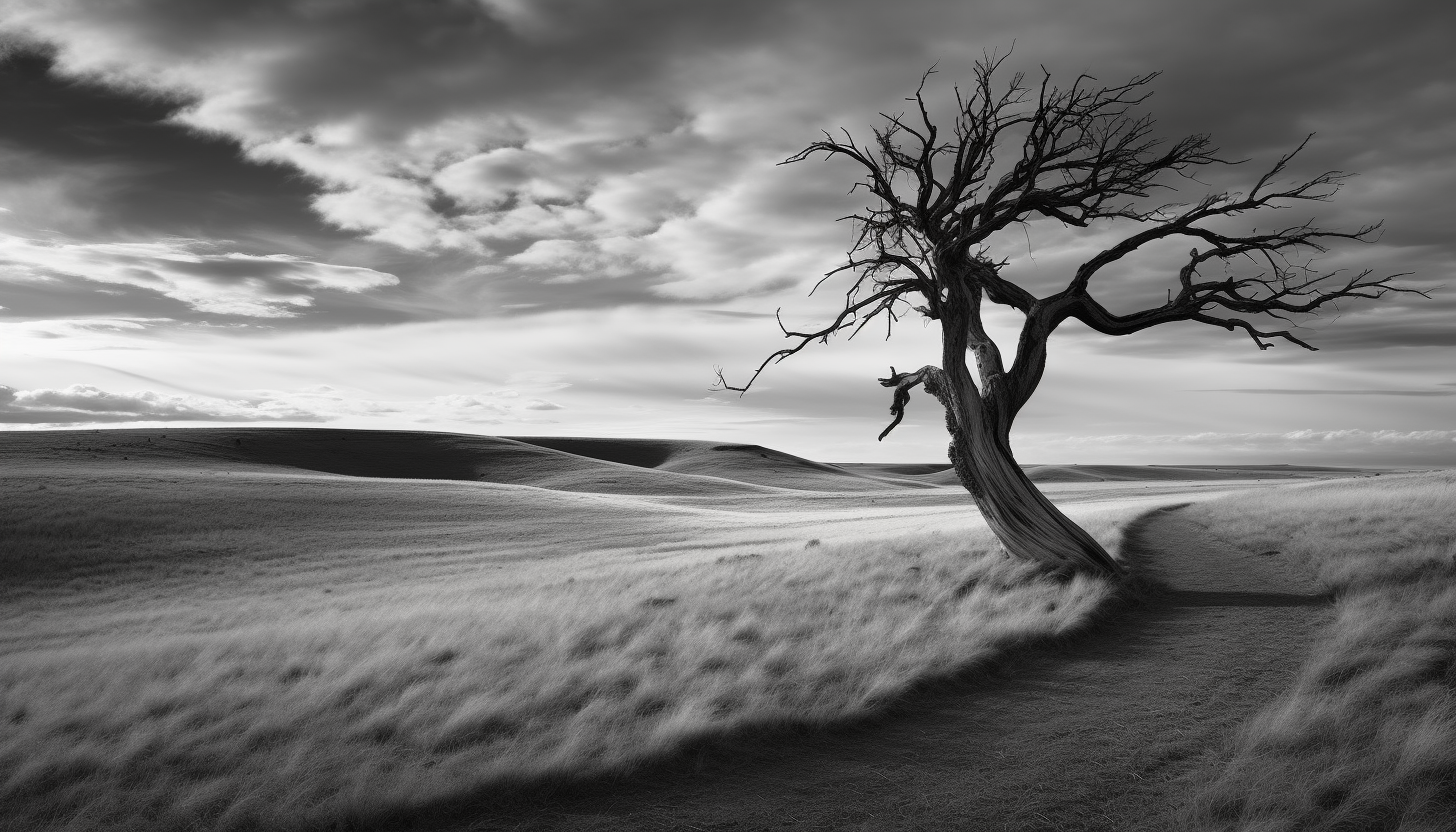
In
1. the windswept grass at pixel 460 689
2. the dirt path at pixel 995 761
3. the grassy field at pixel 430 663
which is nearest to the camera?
the dirt path at pixel 995 761

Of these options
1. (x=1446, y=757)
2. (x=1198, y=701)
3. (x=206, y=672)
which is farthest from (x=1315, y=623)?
(x=206, y=672)

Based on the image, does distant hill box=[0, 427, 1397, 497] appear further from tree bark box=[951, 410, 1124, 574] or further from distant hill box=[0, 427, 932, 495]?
tree bark box=[951, 410, 1124, 574]

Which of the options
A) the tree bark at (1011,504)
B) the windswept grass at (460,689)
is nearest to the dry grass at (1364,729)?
the windswept grass at (460,689)

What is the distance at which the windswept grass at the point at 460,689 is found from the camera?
5559 millimetres

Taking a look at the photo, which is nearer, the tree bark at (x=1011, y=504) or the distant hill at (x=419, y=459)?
the tree bark at (x=1011, y=504)

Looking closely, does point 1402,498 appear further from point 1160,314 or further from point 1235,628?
point 1235,628

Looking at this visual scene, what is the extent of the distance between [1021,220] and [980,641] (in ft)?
28.3

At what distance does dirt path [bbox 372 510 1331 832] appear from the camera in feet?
17.1

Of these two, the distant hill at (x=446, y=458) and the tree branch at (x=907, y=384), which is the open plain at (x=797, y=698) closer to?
the tree branch at (x=907, y=384)

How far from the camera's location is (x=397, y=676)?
8.23 metres

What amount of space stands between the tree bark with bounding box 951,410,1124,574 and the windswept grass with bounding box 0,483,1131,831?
0.72 metres

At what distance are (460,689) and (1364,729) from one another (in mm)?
7529

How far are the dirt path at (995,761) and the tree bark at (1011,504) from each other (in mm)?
4056

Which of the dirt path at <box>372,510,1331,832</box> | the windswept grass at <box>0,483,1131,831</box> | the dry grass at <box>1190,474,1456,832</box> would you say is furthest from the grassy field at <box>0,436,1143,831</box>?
A: the dry grass at <box>1190,474,1456,832</box>
